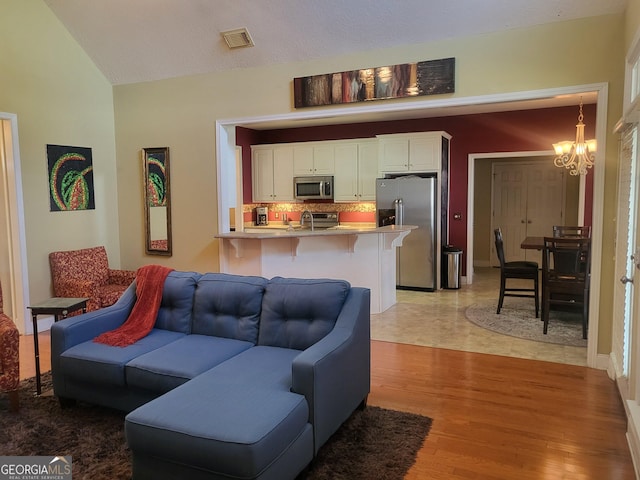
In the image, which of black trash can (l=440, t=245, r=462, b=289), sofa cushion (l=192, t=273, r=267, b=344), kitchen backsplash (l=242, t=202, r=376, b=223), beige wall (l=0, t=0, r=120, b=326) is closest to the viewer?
sofa cushion (l=192, t=273, r=267, b=344)

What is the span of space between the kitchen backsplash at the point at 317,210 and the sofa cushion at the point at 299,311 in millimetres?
5279

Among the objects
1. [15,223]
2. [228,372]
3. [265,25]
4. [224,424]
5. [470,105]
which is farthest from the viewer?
[15,223]

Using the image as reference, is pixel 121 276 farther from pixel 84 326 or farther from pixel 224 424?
pixel 224 424

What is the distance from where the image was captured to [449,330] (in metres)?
5.07

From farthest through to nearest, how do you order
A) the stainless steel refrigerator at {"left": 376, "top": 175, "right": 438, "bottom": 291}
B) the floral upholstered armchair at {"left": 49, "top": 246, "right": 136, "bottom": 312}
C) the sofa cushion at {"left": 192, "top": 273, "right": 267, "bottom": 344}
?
the stainless steel refrigerator at {"left": 376, "top": 175, "right": 438, "bottom": 291}
the floral upholstered armchair at {"left": 49, "top": 246, "right": 136, "bottom": 312}
the sofa cushion at {"left": 192, "top": 273, "right": 267, "bottom": 344}

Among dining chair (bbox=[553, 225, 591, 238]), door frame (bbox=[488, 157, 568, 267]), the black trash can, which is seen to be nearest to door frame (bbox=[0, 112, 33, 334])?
the black trash can

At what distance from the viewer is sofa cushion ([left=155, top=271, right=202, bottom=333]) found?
3.49 m

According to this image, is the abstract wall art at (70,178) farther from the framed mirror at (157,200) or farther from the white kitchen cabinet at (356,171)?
the white kitchen cabinet at (356,171)

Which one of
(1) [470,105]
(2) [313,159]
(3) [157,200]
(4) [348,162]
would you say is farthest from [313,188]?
(1) [470,105]

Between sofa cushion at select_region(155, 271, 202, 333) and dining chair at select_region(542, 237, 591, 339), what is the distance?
11.6ft

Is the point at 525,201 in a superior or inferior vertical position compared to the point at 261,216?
superior

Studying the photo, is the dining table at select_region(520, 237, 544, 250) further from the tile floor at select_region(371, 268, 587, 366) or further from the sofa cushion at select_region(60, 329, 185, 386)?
the sofa cushion at select_region(60, 329, 185, 386)

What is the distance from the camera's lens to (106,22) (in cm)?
507

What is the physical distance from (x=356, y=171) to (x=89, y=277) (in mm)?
4410
